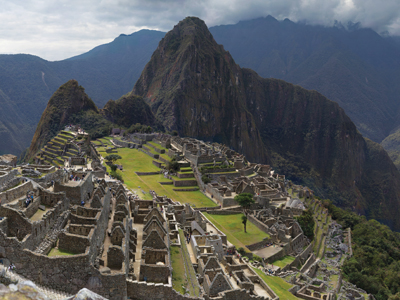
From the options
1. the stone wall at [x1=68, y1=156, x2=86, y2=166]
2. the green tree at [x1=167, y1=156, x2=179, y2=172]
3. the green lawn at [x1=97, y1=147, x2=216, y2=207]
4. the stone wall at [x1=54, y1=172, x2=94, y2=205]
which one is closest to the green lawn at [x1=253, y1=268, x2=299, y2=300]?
the green lawn at [x1=97, y1=147, x2=216, y2=207]

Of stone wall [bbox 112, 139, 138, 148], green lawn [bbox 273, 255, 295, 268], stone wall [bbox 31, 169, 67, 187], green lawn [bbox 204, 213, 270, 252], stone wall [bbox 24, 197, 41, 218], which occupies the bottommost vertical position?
green lawn [bbox 273, 255, 295, 268]

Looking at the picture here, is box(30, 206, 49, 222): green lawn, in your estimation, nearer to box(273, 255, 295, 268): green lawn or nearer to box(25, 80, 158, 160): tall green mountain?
box(273, 255, 295, 268): green lawn

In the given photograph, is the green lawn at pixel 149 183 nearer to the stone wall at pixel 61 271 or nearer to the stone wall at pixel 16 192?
the stone wall at pixel 16 192

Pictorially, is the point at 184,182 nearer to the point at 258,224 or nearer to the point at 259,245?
the point at 258,224

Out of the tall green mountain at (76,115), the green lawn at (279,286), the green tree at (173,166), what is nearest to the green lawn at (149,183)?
the green tree at (173,166)

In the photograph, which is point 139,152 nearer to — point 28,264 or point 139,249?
point 139,249

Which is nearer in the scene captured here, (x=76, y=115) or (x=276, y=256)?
(x=276, y=256)

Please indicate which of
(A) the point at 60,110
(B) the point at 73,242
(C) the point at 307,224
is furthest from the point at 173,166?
(A) the point at 60,110
